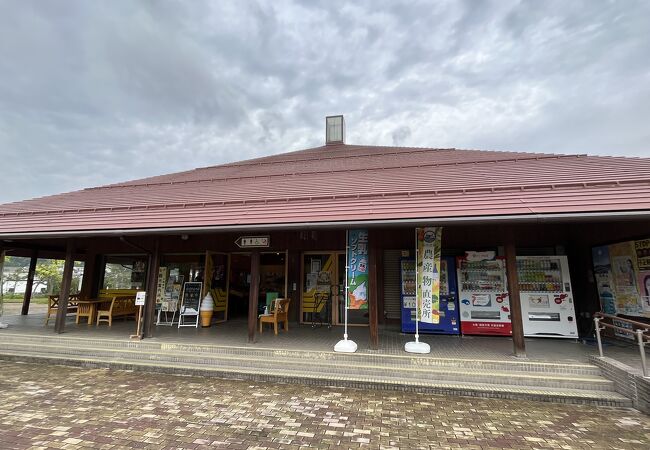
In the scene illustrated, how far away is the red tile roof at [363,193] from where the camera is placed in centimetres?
509

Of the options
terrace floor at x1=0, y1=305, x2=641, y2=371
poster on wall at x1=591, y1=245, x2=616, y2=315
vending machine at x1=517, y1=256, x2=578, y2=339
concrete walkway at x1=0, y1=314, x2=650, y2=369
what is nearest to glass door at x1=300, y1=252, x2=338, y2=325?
terrace floor at x1=0, y1=305, x2=641, y2=371

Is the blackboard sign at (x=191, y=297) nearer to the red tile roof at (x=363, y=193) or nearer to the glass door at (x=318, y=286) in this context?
the red tile roof at (x=363, y=193)

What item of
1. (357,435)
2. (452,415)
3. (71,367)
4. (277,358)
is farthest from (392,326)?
(71,367)

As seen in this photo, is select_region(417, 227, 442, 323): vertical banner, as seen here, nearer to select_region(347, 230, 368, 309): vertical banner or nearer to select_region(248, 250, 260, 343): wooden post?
select_region(347, 230, 368, 309): vertical banner

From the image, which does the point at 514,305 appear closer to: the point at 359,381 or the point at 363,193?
the point at 359,381

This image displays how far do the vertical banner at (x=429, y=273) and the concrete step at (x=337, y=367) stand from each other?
899mm

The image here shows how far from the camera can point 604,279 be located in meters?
6.29

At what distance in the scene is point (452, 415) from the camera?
3672mm

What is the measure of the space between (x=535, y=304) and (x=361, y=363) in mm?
4030

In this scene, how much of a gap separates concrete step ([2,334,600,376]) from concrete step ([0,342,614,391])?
0.17 feet

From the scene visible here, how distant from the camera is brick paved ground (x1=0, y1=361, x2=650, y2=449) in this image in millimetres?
3070

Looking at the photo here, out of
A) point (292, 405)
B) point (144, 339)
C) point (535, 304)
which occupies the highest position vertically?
point (535, 304)

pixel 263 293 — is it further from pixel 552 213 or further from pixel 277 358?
pixel 552 213

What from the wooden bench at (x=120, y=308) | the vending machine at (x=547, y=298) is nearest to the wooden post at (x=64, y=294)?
the wooden bench at (x=120, y=308)
